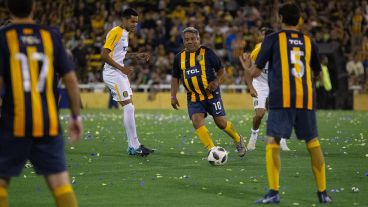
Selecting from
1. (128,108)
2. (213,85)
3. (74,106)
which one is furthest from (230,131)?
(74,106)

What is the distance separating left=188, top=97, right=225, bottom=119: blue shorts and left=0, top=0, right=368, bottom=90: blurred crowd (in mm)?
19274

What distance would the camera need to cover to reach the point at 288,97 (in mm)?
9664

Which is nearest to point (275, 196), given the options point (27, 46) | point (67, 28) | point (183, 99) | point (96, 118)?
point (27, 46)

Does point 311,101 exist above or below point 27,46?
below

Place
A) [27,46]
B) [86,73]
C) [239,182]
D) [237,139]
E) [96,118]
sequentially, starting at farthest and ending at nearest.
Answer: [86,73] < [96,118] < [237,139] < [239,182] < [27,46]

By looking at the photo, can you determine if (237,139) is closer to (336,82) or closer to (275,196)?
(275,196)

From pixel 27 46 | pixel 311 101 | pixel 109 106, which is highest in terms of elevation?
pixel 27 46

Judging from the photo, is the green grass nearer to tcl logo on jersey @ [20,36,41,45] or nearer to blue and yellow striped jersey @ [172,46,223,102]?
blue and yellow striped jersey @ [172,46,223,102]

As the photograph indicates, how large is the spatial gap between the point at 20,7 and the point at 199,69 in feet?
24.2

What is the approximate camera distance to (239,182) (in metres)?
11.6

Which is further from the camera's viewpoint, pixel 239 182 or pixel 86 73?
pixel 86 73

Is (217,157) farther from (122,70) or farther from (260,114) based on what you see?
(122,70)

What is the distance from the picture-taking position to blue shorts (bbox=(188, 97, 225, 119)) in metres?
14.4

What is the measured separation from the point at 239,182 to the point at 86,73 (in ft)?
88.7
